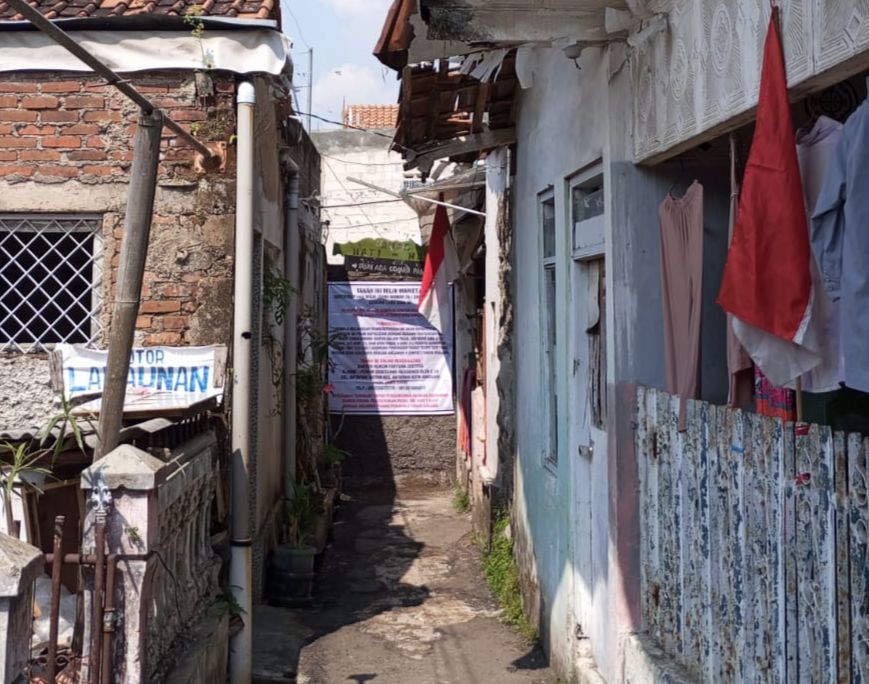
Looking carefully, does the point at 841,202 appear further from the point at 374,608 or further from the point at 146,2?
the point at 374,608

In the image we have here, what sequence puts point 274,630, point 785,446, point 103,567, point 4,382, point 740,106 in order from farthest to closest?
point 274,630 < point 4,382 < point 103,567 < point 740,106 < point 785,446

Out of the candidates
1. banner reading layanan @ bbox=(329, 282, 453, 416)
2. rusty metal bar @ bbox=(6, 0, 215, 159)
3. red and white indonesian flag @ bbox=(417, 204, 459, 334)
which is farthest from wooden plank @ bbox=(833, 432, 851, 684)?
banner reading layanan @ bbox=(329, 282, 453, 416)

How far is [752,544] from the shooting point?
3467mm

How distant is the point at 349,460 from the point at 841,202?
39.2 feet

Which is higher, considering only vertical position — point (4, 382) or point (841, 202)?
point (841, 202)

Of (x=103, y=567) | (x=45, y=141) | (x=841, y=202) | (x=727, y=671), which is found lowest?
(x=727, y=671)

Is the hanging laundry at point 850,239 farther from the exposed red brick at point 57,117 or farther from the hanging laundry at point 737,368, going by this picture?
the exposed red brick at point 57,117

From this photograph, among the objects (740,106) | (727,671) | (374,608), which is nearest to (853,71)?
(740,106)

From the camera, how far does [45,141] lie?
22.0 feet

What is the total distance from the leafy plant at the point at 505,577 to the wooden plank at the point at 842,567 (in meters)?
4.32

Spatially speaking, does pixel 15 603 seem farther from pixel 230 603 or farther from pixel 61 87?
pixel 61 87

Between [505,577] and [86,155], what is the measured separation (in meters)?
4.57

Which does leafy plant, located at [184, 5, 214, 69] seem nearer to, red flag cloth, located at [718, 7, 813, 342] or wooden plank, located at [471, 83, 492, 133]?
wooden plank, located at [471, 83, 492, 133]

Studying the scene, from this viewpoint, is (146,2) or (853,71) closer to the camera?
(853,71)
